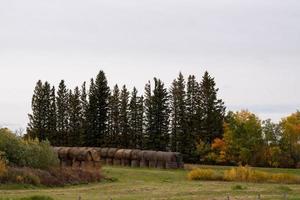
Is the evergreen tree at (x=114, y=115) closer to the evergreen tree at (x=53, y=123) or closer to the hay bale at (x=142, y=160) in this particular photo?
the evergreen tree at (x=53, y=123)

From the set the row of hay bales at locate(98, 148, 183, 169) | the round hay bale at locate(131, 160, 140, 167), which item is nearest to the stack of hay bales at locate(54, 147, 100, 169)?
the row of hay bales at locate(98, 148, 183, 169)

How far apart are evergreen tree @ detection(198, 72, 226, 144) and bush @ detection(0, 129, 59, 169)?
41698 millimetres

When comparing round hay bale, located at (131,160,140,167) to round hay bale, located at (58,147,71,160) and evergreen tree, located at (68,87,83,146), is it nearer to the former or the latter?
round hay bale, located at (58,147,71,160)

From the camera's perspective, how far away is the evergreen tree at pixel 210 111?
93.4 m

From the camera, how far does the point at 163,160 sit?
71.8m

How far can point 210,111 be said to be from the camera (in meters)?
93.8

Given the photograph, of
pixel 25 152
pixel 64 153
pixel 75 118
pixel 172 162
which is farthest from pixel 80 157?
pixel 75 118

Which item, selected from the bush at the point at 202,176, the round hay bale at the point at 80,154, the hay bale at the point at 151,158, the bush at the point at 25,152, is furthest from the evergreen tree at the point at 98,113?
the bush at the point at 202,176

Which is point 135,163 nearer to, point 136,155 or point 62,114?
point 136,155

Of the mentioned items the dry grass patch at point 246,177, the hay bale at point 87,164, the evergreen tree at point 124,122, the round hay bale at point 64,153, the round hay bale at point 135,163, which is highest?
the evergreen tree at point 124,122

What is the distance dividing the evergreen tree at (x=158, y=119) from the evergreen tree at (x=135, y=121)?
1.55 metres

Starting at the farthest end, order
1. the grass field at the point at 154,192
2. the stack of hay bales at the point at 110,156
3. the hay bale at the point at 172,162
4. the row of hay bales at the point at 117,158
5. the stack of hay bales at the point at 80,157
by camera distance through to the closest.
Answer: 1. the stack of hay bales at the point at 110,156
2. the hay bale at the point at 172,162
3. the row of hay bales at the point at 117,158
4. the stack of hay bales at the point at 80,157
5. the grass field at the point at 154,192

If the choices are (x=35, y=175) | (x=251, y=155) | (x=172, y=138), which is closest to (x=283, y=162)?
(x=251, y=155)

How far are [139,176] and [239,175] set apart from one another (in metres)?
8.92
